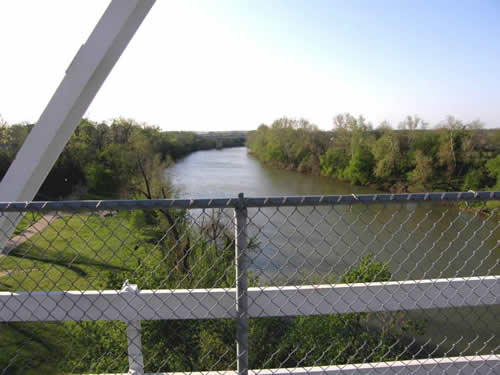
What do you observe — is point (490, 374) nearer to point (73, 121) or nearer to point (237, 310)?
point (237, 310)

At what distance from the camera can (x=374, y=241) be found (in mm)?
4098

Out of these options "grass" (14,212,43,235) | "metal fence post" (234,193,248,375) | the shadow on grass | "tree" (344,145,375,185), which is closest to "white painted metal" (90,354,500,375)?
"metal fence post" (234,193,248,375)

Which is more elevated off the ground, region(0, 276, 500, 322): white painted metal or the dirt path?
region(0, 276, 500, 322): white painted metal

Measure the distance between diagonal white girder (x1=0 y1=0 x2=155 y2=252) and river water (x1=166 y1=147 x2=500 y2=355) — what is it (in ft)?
2.49

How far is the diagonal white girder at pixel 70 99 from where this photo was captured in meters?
1.28

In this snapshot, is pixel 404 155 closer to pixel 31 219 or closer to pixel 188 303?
pixel 31 219

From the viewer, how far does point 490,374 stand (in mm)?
1211

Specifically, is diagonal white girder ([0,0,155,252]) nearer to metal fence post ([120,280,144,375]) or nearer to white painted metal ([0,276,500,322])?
white painted metal ([0,276,500,322])

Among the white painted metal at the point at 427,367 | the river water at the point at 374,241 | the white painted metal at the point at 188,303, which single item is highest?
the white painted metal at the point at 188,303

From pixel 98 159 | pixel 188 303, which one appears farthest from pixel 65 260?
pixel 188 303

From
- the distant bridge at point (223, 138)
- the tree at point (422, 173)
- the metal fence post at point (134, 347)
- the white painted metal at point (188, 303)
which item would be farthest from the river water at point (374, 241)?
the distant bridge at point (223, 138)

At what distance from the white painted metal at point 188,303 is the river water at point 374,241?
0.68ft

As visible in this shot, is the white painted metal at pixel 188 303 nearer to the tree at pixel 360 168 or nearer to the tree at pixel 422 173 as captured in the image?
the tree at pixel 422 173

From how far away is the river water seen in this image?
1.66m
